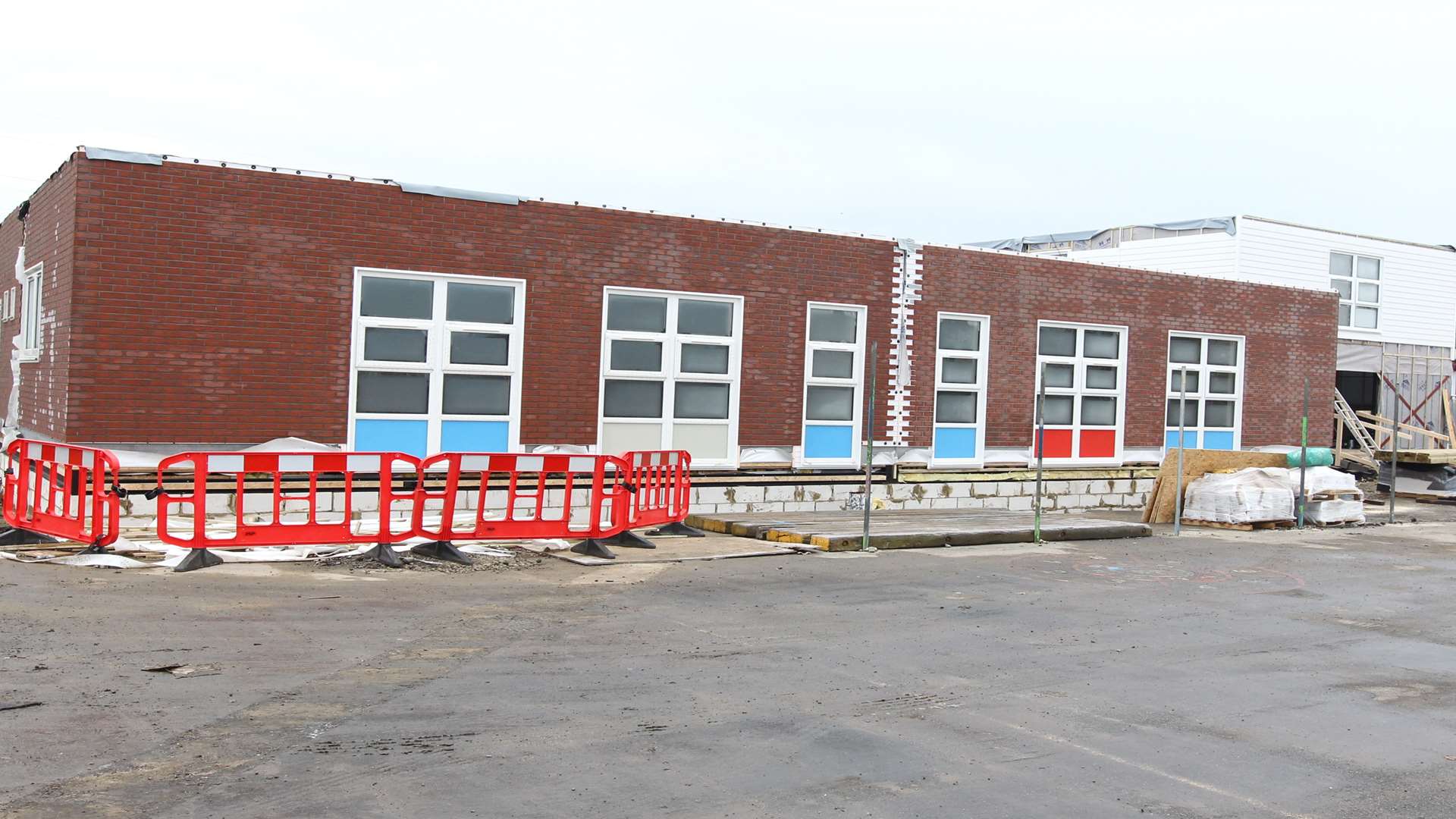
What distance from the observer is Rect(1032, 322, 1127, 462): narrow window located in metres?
22.5

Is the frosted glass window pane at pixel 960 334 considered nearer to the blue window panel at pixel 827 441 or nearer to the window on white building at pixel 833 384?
the window on white building at pixel 833 384

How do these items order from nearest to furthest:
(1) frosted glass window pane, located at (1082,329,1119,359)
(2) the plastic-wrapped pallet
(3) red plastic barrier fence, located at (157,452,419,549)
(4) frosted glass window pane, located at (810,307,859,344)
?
(3) red plastic barrier fence, located at (157,452,419,549) < (4) frosted glass window pane, located at (810,307,859,344) < (2) the plastic-wrapped pallet < (1) frosted glass window pane, located at (1082,329,1119,359)

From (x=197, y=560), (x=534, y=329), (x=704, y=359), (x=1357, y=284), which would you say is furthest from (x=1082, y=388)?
(x=197, y=560)

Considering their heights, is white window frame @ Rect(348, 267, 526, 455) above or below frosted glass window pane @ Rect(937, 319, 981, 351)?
below

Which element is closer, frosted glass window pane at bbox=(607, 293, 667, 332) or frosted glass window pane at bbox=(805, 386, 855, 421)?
frosted glass window pane at bbox=(607, 293, 667, 332)

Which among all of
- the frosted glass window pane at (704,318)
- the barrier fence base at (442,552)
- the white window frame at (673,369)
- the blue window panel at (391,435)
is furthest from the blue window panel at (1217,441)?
the barrier fence base at (442,552)

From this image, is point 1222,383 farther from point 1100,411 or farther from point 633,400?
point 633,400

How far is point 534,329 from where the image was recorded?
17.5 metres

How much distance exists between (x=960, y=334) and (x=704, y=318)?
475 cm

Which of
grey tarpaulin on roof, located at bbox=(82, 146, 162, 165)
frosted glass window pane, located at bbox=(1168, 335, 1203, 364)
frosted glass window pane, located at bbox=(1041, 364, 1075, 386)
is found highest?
grey tarpaulin on roof, located at bbox=(82, 146, 162, 165)

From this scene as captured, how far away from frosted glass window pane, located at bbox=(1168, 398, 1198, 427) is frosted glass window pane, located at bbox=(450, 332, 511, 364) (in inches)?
509

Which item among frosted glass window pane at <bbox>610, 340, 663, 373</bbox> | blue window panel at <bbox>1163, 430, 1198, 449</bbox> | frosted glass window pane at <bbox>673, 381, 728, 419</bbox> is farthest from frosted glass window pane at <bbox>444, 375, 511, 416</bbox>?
blue window panel at <bbox>1163, 430, 1198, 449</bbox>

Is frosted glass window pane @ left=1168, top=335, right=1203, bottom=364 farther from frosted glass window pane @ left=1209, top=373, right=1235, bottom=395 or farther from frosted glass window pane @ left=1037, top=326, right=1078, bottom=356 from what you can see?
frosted glass window pane @ left=1037, top=326, right=1078, bottom=356

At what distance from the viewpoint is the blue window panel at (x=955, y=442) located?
21.3 metres
